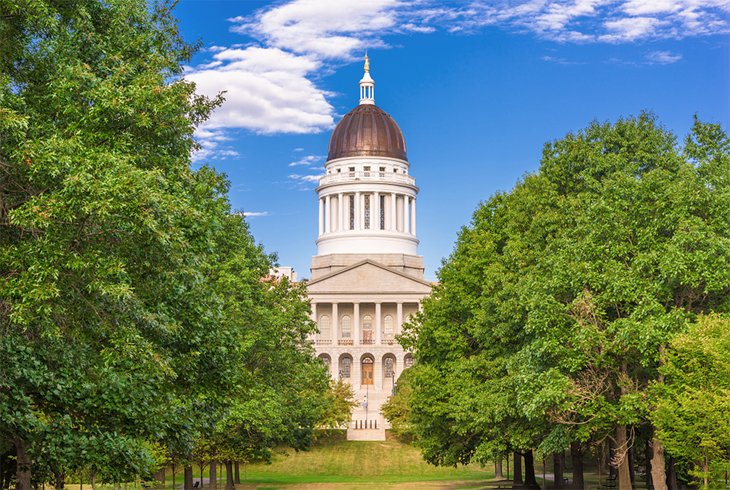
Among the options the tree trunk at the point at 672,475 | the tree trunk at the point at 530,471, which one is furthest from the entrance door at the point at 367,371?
the tree trunk at the point at 672,475

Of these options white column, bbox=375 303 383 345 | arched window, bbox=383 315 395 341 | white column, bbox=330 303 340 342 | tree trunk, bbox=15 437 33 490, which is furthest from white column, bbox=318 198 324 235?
tree trunk, bbox=15 437 33 490

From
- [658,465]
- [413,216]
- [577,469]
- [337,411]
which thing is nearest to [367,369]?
[413,216]

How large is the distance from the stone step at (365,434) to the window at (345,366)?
1380 inches

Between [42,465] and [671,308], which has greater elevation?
[671,308]

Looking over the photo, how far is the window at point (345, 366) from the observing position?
120 m

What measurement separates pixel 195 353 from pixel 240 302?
580 inches

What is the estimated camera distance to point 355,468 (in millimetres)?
67250

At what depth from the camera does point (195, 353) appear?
20.2m

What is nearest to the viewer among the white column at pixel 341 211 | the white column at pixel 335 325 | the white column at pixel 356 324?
the white column at pixel 356 324

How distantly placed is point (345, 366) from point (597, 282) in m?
91.6

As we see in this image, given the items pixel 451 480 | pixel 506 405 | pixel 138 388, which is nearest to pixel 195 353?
pixel 138 388

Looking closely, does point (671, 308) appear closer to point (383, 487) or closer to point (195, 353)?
point (195, 353)

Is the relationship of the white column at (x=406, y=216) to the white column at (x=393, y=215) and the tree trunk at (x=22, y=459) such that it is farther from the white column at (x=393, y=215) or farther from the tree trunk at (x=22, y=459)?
the tree trunk at (x=22, y=459)

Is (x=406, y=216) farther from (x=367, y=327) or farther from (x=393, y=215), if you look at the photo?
(x=367, y=327)
